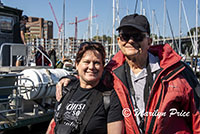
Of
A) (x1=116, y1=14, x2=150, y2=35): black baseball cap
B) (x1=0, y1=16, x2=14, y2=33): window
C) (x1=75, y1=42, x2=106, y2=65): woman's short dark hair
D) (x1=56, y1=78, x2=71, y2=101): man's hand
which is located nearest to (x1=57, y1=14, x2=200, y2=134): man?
(x1=116, y1=14, x2=150, y2=35): black baseball cap

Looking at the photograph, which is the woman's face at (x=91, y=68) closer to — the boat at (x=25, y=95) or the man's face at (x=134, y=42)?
the man's face at (x=134, y=42)

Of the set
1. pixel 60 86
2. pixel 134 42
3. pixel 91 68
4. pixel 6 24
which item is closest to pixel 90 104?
pixel 91 68

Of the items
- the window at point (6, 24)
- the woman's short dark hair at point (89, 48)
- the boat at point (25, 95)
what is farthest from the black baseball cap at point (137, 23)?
the window at point (6, 24)

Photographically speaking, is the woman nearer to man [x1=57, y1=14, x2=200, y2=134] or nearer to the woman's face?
the woman's face

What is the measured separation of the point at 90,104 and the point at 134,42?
0.84 metres

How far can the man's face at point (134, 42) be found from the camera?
7.65 feet

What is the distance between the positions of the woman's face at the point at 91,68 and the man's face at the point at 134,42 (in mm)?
353

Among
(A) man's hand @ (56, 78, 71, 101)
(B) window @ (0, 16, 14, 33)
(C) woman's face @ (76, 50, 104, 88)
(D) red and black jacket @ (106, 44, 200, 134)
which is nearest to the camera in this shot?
(D) red and black jacket @ (106, 44, 200, 134)

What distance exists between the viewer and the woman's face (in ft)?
8.18

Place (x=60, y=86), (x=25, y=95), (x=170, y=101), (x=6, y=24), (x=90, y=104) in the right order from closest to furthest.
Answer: (x=170, y=101), (x=90, y=104), (x=60, y=86), (x=25, y=95), (x=6, y=24)

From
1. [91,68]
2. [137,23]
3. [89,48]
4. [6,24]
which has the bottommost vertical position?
[91,68]

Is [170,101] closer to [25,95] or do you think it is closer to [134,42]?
[134,42]

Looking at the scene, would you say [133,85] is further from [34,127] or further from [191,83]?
[34,127]

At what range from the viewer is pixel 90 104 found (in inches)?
95.0
